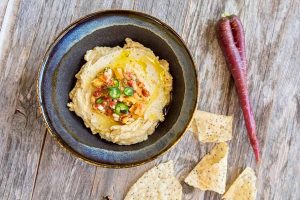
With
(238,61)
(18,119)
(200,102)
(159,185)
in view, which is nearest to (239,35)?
(238,61)

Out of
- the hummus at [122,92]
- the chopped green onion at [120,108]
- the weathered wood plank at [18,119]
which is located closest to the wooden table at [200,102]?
the weathered wood plank at [18,119]

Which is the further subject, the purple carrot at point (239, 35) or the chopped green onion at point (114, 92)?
the purple carrot at point (239, 35)

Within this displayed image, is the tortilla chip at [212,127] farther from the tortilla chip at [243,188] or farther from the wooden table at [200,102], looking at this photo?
the tortilla chip at [243,188]

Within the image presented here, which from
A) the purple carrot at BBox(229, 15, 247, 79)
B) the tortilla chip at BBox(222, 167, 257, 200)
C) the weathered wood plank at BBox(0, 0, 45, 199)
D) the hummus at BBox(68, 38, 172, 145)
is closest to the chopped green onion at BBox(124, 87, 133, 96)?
the hummus at BBox(68, 38, 172, 145)

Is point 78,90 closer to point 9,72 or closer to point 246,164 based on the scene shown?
point 9,72

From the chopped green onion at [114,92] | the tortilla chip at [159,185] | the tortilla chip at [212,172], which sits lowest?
the tortilla chip at [159,185]

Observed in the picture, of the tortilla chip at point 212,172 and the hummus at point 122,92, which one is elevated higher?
the hummus at point 122,92

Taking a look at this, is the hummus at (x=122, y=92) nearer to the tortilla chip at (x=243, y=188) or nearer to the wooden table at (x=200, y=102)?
the wooden table at (x=200, y=102)
